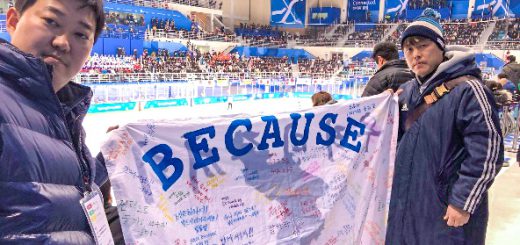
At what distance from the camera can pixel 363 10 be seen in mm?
31594

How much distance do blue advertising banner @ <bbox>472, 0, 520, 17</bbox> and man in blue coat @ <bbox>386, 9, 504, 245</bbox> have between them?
27745mm

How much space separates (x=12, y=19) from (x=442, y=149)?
1500mm

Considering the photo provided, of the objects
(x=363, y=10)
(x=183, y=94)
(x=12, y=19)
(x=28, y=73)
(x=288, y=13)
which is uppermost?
(x=363, y=10)

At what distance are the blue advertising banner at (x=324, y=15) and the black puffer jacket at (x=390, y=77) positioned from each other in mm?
31314

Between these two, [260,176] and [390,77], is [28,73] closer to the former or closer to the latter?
[260,176]

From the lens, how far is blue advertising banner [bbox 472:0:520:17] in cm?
2484

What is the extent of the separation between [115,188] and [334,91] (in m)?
14.9

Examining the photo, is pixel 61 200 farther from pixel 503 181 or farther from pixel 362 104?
pixel 503 181

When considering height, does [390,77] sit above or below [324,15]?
below

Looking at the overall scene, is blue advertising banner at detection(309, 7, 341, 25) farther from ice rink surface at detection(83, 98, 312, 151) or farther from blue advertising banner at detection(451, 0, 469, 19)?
ice rink surface at detection(83, 98, 312, 151)

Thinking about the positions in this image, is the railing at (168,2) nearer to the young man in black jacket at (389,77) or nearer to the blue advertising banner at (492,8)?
the blue advertising banner at (492,8)

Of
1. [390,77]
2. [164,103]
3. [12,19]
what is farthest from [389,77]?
[164,103]

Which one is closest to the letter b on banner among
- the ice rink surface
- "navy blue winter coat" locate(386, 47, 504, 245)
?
"navy blue winter coat" locate(386, 47, 504, 245)

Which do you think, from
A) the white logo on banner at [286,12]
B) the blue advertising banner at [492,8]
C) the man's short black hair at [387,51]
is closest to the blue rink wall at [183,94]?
the man's short black hair at [387,51]
